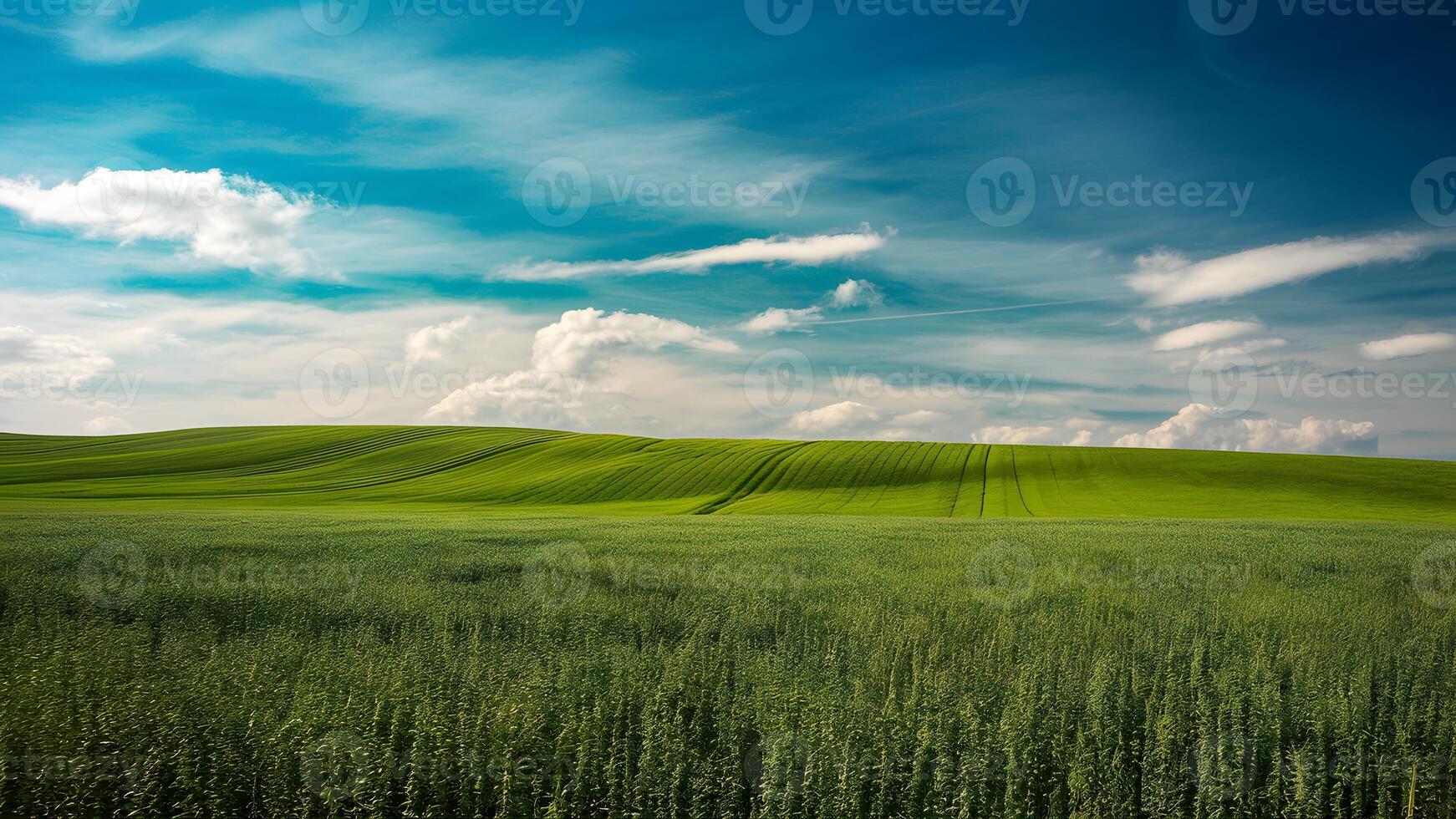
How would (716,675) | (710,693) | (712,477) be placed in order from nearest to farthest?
1. (710,693)
2. (716,675)
3. (712,477)

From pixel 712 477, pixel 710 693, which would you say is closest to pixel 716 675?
pixel 710 693

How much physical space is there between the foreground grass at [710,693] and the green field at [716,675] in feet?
0.19

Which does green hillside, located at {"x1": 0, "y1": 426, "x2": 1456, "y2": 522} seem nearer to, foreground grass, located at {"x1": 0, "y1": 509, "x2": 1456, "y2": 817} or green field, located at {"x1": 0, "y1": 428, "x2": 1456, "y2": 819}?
green field, located at {"x1": 0, "y1": 428, "x2": 1456, "y2": 819}

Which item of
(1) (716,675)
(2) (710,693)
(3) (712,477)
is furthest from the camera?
(3) (712,477)

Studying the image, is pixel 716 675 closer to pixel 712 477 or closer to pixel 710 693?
pixel 710 693

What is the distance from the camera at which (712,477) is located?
68.7 metres

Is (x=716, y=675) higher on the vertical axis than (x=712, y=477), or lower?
higher

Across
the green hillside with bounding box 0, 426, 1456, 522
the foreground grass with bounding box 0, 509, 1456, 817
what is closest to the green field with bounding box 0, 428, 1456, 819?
the foreground grass with bounding box 0, 509, 1456, 817

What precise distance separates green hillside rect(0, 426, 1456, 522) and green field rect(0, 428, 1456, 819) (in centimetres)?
2858

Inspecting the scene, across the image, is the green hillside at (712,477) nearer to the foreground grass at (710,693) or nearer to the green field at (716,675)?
the green field at (716,675)

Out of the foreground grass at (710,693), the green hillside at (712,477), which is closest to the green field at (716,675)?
the foreground grass at (710,693)

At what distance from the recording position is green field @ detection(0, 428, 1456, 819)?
25.3 ft

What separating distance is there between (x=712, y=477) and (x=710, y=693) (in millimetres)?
58773

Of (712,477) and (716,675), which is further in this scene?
(712,477)
